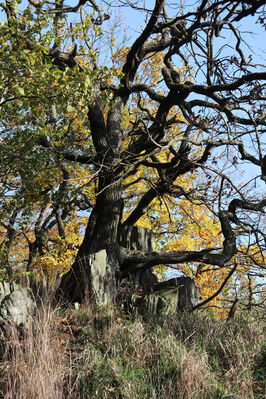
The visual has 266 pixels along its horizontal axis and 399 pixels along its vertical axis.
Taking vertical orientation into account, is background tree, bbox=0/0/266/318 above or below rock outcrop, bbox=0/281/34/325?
above

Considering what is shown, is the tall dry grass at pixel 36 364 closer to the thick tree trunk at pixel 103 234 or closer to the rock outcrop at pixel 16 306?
the rock outcrop at pixel 16 306

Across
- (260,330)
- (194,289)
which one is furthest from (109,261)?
(260,330)

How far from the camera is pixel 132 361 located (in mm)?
6023

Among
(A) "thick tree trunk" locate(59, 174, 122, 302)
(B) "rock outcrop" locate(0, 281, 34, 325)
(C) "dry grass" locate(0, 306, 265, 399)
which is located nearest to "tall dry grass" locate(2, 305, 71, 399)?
(C) "dry grass" locate(0, 306, 265, 399)

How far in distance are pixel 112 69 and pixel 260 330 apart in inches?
224

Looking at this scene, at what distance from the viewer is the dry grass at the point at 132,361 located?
5387 millimetres

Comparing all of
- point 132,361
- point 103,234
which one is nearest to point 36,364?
point 132,361

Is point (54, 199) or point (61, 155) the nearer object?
point (61, 155)

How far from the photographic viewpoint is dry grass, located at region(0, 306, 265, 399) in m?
5.39

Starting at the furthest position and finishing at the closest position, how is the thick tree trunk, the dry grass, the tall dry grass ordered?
the thick tree trunk < the dry grass < the tall dry grass

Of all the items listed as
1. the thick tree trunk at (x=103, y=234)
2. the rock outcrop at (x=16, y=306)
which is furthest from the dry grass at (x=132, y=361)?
the thick tree trunk at (x=103, y=234)

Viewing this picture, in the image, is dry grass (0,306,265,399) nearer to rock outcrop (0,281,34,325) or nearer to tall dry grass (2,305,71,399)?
tall dry grass (2,305,71,399)

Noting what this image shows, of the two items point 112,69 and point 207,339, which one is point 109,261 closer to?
point 207,339

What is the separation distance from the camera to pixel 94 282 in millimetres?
8523
